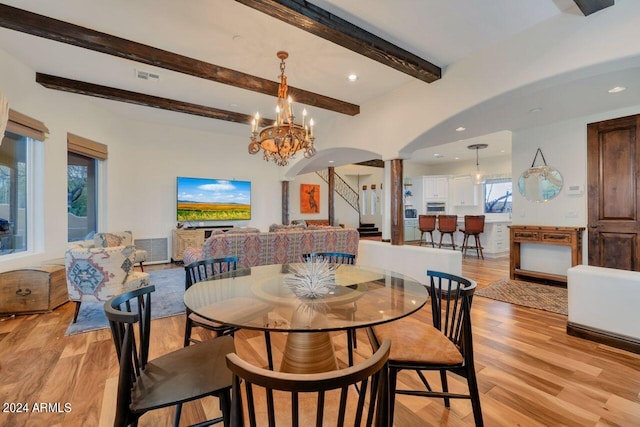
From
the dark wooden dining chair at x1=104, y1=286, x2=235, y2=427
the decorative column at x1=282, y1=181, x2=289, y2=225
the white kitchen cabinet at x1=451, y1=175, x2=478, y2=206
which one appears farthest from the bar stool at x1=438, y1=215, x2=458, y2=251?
the dark wooden dining chair at x1=104, y1=286, x2=235, y2=427

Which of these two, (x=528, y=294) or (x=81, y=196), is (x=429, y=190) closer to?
(x=528, y=294)

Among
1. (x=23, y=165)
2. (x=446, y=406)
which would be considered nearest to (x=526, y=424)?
(x=446, y=406)

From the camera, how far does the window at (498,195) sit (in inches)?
337

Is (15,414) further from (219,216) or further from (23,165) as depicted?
(219,216)

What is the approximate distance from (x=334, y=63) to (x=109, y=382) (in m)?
3.79

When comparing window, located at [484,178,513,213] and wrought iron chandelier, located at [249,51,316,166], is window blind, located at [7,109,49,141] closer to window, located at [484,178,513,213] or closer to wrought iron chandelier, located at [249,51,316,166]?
wrought iron chandelier, located at [249,51,316,166]

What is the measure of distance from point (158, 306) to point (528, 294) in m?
4.89

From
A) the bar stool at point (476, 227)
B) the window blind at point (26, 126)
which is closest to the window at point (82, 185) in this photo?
the window blind at point (26, 126)

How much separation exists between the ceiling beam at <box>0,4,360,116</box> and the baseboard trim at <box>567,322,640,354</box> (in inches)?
167

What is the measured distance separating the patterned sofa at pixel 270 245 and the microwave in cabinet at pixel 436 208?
6089 mm

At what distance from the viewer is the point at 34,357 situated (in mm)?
2352

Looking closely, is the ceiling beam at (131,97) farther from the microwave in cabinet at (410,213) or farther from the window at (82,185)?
the microwave in cabinet at (410,213)

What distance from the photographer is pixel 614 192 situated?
3.96m

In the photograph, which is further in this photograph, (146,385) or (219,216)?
(219,216)
